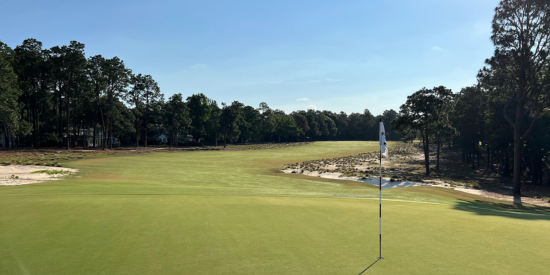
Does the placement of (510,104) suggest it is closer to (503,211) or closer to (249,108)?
(503,211)

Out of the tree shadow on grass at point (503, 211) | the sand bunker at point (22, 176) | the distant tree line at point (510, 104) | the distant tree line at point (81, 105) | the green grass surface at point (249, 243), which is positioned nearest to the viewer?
the green grass surface at point (249, 243)

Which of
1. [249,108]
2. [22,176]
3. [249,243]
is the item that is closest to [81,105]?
[22,176]

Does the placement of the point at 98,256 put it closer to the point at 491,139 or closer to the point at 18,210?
the point at 18,210

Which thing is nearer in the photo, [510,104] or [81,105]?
[510,104]

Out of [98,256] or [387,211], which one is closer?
[98,256]

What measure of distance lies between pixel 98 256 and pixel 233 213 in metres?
4.59

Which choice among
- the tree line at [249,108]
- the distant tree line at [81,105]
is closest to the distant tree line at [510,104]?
the tree line at [249,108]

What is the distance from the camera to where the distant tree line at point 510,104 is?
2662 centimetres

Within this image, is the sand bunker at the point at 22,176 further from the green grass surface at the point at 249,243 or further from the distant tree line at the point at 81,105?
the distant tree line at the point at 81,105

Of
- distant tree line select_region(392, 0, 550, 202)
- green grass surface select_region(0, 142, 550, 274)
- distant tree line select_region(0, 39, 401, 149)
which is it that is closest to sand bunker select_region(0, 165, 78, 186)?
green grass surface select_region(0, 142, 550, 274)

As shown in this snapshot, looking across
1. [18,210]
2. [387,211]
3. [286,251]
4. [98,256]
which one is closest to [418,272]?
[286,251]

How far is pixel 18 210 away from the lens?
9.61m

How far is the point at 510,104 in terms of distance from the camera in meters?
33.3

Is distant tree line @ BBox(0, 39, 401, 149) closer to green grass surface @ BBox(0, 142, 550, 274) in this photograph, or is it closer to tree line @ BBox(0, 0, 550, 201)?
tree line @ BBox(0, 0, 550, 201)
